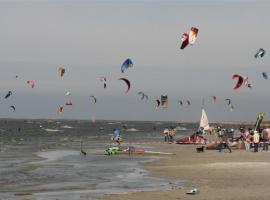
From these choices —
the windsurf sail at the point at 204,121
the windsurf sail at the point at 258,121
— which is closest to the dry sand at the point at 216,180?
the windsurf sail at the point at 258,121

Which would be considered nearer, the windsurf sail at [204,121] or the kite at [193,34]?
the kite at [193,34]

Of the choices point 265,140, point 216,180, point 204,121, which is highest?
point 204,121

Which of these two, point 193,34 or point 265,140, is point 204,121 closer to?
point 265,140

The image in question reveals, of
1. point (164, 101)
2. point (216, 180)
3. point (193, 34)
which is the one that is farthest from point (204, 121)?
point (216, 180)

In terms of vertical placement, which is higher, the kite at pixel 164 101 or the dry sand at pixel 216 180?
the kite at pixel 164 101

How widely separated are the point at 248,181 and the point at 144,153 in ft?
57.4

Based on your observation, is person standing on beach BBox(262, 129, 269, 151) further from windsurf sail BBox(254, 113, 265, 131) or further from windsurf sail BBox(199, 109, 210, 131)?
windsurf sail BBox(199, 109, 210, 131)

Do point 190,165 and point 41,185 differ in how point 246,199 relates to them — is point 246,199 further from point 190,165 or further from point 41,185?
point 190,165

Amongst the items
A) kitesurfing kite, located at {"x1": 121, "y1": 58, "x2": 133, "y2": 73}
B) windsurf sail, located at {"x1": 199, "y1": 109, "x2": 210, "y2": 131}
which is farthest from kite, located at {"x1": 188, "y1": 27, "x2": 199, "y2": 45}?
windsurf sail, located at {"x1": 199, "y1": 109, "x2": 210, "y2": 131}

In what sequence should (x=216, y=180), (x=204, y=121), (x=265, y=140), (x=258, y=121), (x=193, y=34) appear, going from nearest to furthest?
(x=216, y=180), (x=193, y=34), (x=265, y=140), (x=258, y=121), (x=204, y=121)

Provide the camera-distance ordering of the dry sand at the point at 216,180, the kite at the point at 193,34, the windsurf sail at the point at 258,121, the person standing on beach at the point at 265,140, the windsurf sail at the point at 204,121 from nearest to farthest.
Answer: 1. the dry sand at the point at 216,180
2. the kite at the point at 193,34
3. the person standing on beach at the point at 265,140
4. the windsurf sail at the point at 258,121
5. the windsurf sail at the point at 204,121

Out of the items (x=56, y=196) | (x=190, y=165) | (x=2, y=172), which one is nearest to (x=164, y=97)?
(x=190, y=165)

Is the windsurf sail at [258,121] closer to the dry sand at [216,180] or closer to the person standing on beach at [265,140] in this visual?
the person standing on beach at [265,140]

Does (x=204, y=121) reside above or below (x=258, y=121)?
above
